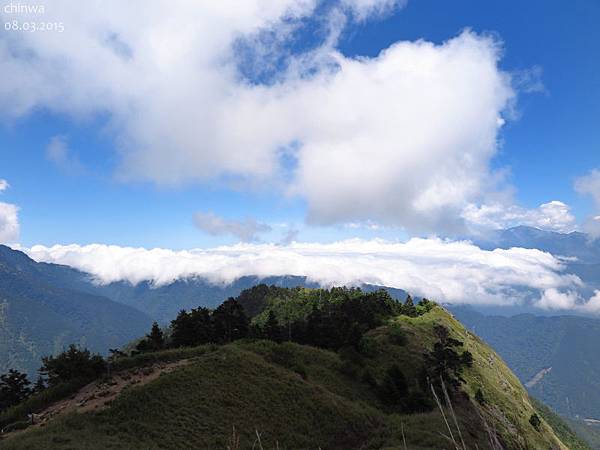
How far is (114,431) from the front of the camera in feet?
132

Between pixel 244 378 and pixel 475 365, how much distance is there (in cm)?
7565

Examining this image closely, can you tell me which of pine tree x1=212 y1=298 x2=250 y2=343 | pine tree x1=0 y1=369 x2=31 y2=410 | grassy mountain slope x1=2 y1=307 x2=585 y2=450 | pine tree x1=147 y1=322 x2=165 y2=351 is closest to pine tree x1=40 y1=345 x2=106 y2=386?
grassy mountain slope x1=2 y1=307 x2=585 y2=450

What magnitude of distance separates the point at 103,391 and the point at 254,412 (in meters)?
19.0

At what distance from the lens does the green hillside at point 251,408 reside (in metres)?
40.2

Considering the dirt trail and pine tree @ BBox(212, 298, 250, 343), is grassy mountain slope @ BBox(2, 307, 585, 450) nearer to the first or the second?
the dirt trail

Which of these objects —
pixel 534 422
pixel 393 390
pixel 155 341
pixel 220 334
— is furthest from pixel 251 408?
pixel 534 422

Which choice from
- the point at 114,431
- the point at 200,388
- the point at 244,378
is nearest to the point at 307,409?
the point at 244,378

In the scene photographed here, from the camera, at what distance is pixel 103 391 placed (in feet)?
163

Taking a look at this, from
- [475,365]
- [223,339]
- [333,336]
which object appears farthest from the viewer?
[475,365]

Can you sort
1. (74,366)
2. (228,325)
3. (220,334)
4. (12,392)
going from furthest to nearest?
(228,325) < (220,334) < (12,392) < (74,366)

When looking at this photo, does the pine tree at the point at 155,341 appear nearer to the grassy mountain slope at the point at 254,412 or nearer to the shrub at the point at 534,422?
the grassy mountain slope at the point at 254,412

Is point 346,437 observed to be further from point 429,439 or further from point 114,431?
point 114,431

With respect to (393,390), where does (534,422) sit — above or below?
below

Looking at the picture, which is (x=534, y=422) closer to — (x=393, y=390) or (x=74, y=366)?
(x=393, y=390)
